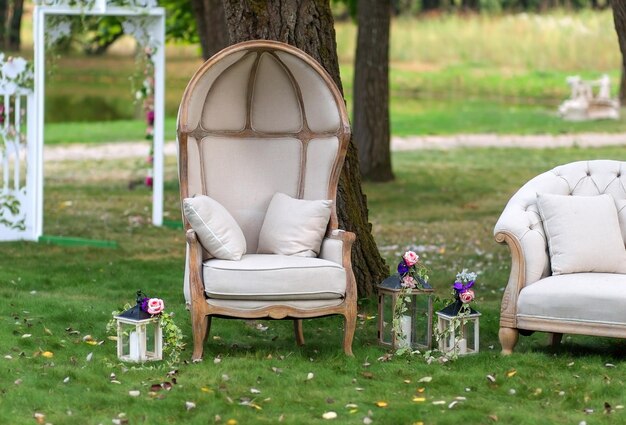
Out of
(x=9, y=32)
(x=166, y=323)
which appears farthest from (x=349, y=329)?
(x=9, y=32)

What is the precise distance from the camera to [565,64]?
2852 cm

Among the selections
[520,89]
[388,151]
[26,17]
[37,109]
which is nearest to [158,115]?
[37,109]

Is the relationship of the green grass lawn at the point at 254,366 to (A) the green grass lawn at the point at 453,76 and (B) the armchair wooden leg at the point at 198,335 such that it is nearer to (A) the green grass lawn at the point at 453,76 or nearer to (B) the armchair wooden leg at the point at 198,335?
(B) the armchair wooden leg at the point at 198,335

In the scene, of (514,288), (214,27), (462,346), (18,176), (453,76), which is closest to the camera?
(514,288)

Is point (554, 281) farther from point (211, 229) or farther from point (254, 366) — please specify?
point (211, 229)

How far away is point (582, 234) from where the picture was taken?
6023mm

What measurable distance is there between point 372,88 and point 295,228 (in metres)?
6.72

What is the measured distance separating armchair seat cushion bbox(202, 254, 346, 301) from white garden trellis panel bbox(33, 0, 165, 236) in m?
4.16

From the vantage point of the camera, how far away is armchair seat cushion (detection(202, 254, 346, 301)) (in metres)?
5.68

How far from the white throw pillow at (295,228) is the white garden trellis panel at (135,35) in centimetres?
373

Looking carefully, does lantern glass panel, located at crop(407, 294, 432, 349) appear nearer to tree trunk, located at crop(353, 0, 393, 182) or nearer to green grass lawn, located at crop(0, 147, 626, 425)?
green grass lawn, located at crop(0, 147, 626, 425)

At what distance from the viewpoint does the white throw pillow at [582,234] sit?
236 inches

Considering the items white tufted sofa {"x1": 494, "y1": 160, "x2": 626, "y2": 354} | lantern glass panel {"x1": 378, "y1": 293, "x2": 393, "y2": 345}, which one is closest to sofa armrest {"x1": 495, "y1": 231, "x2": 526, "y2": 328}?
white tufted sofa {"x1": 494, "y1": 160, "x2": 626, "y2": 354}

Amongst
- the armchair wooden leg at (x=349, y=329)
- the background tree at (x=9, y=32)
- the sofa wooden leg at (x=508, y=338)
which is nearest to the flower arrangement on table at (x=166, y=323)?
the armchair wooden leg at (x=349, y=329)
